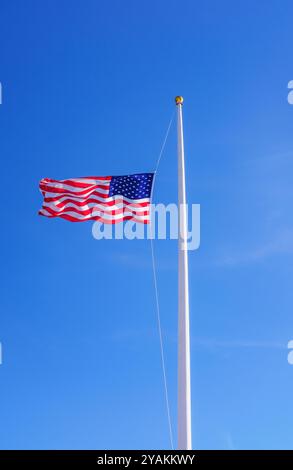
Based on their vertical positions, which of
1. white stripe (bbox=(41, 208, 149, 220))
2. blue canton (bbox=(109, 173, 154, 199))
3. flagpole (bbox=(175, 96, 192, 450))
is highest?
blue canton (bbox=(109, 173, 154, 199))

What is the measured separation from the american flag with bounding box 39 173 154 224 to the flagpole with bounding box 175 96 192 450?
6.65ft

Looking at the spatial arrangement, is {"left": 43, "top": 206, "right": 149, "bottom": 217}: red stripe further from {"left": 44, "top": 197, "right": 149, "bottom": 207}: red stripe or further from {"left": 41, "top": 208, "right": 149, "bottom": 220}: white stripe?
{"left": 44, "top": 197, "right": 149, "bottom": 207}: red stripe

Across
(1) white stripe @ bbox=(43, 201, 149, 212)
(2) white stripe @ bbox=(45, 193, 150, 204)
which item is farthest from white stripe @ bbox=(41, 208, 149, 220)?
(2) white stripe @ bbox=(45, 193, 150, 204)

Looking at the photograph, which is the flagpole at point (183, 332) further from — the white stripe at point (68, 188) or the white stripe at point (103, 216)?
the white stripe at point (68, 188)

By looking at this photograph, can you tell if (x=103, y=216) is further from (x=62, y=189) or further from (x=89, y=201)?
(x=62, y=189)

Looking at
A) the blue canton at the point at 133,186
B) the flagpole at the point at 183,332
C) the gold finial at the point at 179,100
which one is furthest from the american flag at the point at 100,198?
the gold finial at the point at 179,100

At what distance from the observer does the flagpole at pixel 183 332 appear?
1755 centimetres


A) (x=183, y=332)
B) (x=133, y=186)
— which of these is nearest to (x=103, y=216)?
(x=133, y=186)

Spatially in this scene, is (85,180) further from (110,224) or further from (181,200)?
(181,200)

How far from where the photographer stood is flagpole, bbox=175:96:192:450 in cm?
1755
